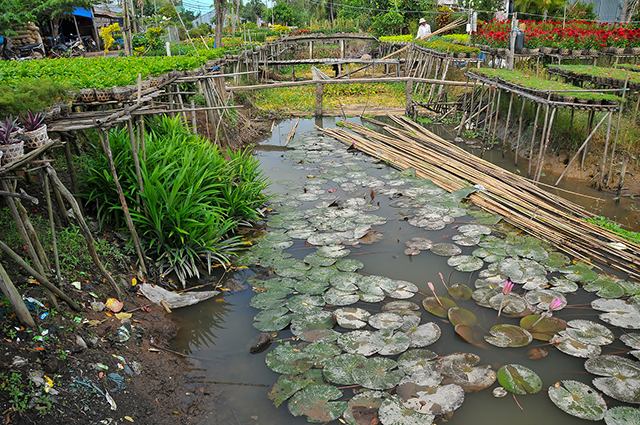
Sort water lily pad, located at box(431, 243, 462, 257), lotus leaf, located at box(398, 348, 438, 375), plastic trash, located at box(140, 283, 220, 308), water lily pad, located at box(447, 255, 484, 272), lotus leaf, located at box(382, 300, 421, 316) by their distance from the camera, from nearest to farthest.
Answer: lotus leaf, located at box(398, 348, 438, 375) → lotus leaf, located at box(382, 300, 421, 316) → plastic trash, located at box(140, 283, 220, 308) → water lily pad, located at box(447, 255, 484, 272) → water lily pad, located at box(431, 243, 462, 257)

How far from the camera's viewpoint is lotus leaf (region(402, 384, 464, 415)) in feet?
10.0

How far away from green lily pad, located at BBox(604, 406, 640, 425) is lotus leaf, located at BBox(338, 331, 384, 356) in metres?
1.69

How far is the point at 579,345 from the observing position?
369 cm

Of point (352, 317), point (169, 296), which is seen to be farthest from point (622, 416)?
point (169, 296)

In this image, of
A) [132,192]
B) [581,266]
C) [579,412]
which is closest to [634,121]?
[581,266]

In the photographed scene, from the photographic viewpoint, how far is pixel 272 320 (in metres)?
4.07

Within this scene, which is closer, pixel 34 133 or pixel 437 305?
pixel 34 133

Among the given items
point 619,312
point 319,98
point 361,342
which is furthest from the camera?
point 319,98

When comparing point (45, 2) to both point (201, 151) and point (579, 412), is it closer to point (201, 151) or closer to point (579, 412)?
point (201, 151)

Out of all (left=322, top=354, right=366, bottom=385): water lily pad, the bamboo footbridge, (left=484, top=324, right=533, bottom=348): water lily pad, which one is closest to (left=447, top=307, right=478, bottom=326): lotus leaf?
(left=484, top=324, right=533, bottom=348): water lily pad

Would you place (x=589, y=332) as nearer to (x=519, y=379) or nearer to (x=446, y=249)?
(x=519, y=379)

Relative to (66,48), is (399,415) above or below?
below

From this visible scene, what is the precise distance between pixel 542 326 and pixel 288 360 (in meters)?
2.35

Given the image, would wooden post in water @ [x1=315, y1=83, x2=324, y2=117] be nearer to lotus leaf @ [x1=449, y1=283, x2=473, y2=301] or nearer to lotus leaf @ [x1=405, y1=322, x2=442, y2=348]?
lotus leaf @ [x1=449, y1=283, x2=473, y2=301]
